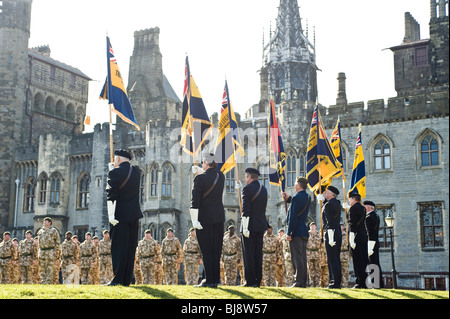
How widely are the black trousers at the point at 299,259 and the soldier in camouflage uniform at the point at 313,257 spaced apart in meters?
2.76

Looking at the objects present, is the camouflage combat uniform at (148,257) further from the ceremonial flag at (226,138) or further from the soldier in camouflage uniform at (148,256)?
the ceremonial flag at (226,138)

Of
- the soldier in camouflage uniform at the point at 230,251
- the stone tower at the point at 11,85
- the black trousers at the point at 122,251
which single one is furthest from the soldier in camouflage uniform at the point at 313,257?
the stone tower at the point at 11,85

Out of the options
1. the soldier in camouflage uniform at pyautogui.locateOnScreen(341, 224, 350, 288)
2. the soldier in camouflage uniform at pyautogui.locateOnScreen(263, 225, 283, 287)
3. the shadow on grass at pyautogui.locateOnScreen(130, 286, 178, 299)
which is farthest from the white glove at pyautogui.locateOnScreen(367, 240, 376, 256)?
the shadow on grass at pyautogui.locateOnScreen(130, 286, 178, 299)

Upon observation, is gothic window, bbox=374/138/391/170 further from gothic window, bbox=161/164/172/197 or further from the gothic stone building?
gothic window, bbox=161/164/172/197

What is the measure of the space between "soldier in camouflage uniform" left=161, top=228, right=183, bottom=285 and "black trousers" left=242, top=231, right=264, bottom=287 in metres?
7.60

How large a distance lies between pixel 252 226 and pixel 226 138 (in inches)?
178

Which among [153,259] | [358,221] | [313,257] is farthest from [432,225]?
[358,221]

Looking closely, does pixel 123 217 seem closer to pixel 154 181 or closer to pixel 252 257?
pixel 252 257

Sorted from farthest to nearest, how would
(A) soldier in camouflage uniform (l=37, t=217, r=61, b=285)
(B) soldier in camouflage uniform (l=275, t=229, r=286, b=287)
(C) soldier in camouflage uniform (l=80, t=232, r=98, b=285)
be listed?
(C) soldier in camouflage uniform (l=80, t=232, r=98, b=285)
(B) soldier in camouflage uniform (l=275, t=229, r=286, b=287)
(A) soldier in camouflage uniform (l=37, t=217, r=61, b=285)

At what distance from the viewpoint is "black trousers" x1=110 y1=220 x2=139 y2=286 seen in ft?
33.9

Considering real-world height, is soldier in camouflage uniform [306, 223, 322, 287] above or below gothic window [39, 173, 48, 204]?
below
